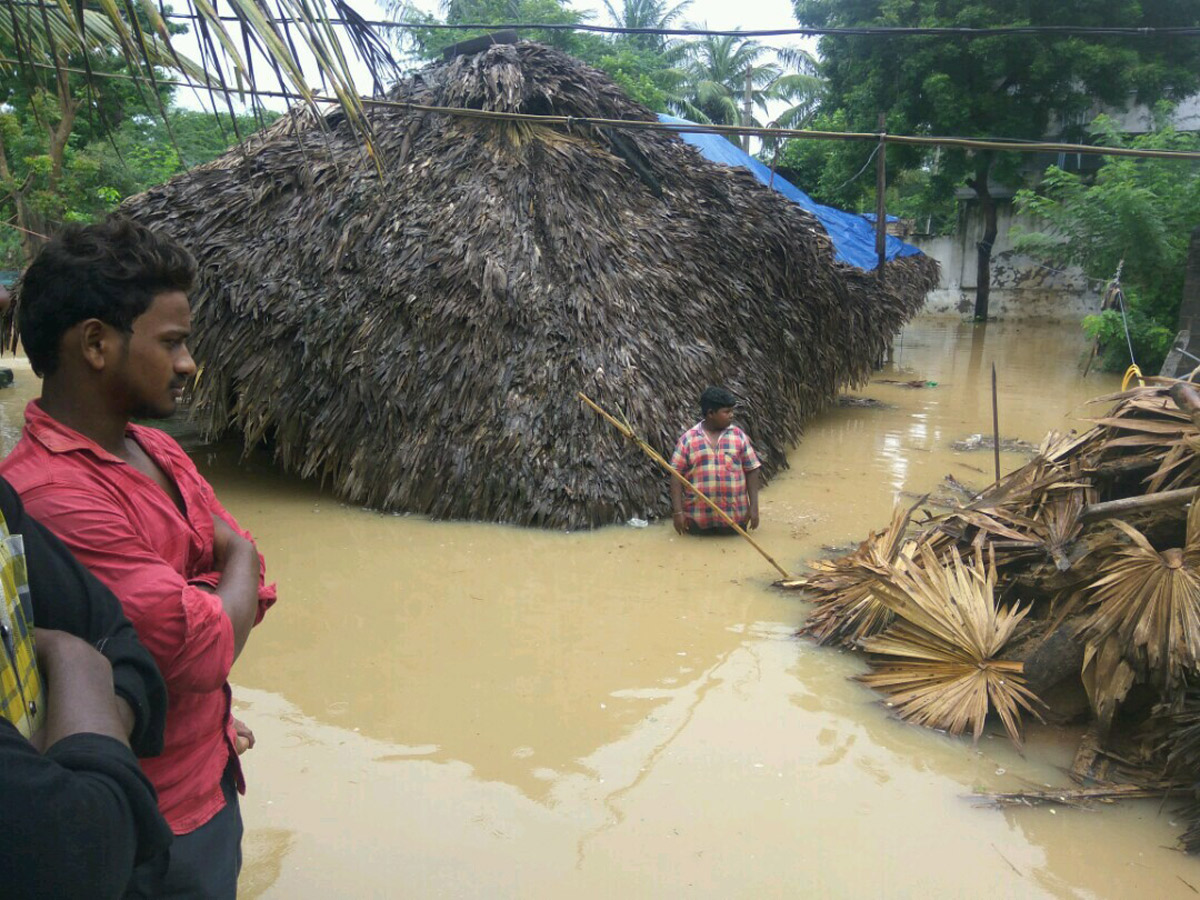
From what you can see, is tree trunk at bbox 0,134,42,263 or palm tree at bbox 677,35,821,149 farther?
palm tree at bbox 677,35,821,149

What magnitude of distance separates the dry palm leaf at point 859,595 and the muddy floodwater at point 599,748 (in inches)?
4.1

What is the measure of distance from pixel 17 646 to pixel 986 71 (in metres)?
19.7

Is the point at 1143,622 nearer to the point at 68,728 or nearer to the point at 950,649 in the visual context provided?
the point at 950,649

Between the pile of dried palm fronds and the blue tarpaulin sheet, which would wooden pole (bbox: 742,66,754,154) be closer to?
the blue tarpaulin sheet

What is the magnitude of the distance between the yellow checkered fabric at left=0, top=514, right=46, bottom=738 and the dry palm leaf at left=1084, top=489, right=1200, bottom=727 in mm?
3087

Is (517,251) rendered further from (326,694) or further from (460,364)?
(326,694)

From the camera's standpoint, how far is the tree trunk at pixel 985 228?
19.5m

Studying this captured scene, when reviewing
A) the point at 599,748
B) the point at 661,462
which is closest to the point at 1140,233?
the point at 661,462

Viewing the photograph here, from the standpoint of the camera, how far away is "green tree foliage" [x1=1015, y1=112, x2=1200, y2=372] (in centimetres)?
1212

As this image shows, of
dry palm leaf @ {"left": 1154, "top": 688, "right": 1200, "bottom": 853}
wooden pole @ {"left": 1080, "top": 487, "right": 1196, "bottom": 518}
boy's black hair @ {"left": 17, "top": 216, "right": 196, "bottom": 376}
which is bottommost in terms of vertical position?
dry palm leaf @ {"left": 1154, "top": 688, "right": 1200, "bottom": 853}

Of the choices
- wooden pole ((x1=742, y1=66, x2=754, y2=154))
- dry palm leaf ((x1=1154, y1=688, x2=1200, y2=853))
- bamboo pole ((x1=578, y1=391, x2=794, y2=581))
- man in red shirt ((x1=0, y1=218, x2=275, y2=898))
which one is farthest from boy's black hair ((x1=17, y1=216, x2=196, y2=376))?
wooden pole ((x1=742, y1=66, x2=754, y2=154))

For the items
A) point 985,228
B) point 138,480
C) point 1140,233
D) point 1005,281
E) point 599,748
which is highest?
point 985,228

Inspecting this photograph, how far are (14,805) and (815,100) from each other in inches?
1162

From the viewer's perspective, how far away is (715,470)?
5.77m
